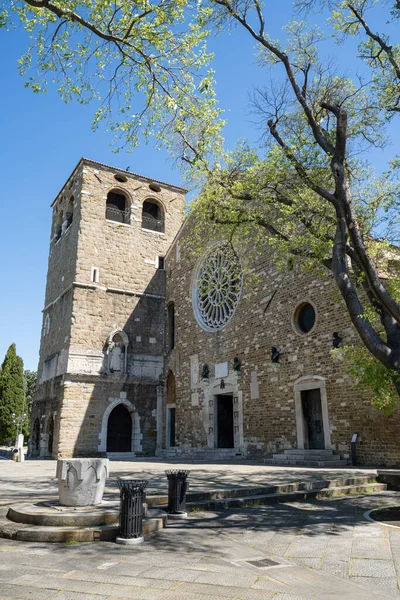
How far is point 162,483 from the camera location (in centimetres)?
823

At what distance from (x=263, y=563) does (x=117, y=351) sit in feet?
52.2

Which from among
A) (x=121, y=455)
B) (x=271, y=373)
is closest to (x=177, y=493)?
(x=271, y=373)

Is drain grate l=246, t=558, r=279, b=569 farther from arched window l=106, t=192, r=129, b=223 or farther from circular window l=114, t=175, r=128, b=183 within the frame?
circular window l=114, t=175, r=128, b=183

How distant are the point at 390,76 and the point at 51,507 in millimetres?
8951

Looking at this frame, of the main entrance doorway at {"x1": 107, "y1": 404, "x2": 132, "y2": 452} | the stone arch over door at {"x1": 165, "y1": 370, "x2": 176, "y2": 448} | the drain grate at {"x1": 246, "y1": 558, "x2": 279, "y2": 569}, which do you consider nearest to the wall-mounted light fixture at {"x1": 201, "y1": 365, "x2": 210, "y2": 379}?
the stone arch over door at {"x1": 165, "y1": 370, "x2": 176, "y2": 448}

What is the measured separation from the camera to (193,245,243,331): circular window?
1709 centimetres

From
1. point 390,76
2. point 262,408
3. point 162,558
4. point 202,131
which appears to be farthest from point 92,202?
point 162,558

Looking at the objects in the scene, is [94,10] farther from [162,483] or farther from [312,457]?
[312,457]

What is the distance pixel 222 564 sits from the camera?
3.91m

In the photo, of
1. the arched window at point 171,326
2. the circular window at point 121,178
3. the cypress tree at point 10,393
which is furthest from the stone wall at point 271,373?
the cypress tree at point 10,393

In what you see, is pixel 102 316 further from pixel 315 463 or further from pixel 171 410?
pixel 315 463

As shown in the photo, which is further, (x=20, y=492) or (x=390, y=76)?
(x=390, y=76)

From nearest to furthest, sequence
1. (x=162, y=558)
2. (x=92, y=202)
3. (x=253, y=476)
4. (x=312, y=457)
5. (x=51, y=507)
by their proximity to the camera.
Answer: (x=162, y=558), (x=51, y=507), (x=253, y=476), (x=312, y=457), (x=92, y=202)

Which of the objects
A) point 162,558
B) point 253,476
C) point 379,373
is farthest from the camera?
point 253,476
